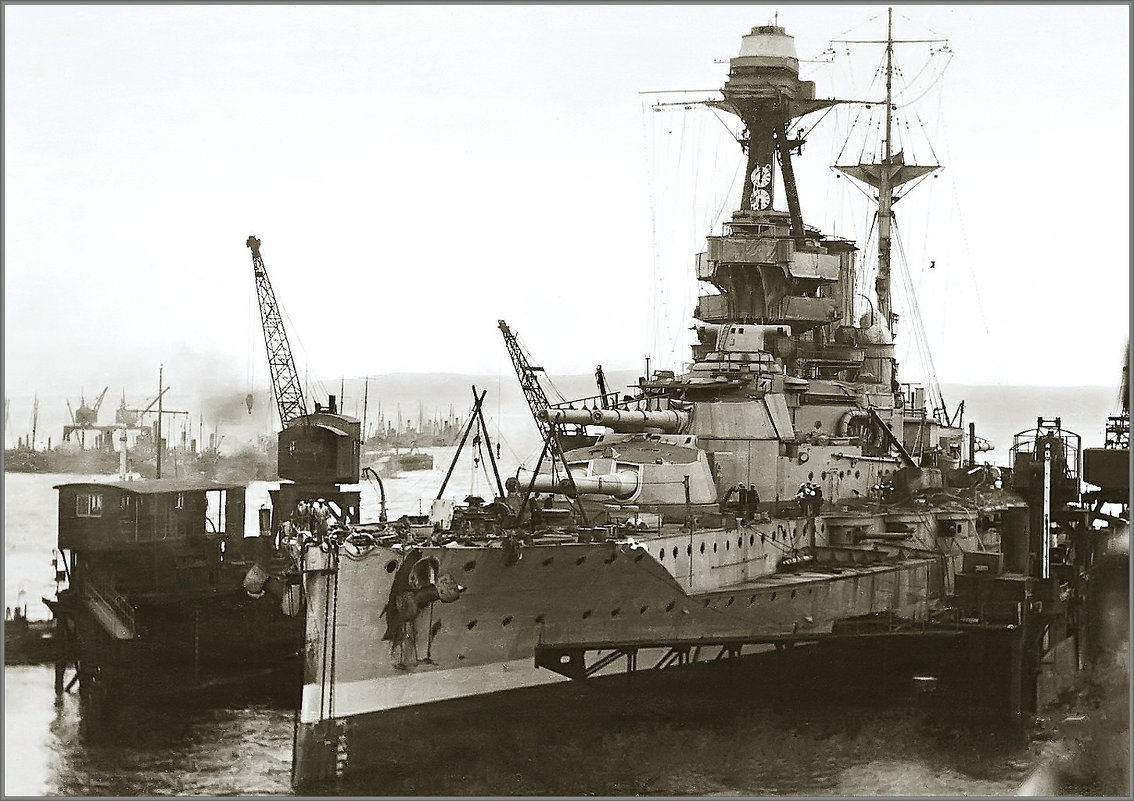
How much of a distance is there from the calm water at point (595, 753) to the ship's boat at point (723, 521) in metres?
0.95

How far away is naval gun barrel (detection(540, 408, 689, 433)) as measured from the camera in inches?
1023

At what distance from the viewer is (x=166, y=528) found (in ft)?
Result: 94.4

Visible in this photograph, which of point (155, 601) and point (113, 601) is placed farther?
point (113, 601)

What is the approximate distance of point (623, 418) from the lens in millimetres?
26625

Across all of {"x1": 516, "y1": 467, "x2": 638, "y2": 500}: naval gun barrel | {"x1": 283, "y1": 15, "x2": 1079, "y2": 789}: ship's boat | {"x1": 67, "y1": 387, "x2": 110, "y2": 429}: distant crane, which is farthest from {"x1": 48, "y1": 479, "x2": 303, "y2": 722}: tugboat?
{"x1": 283, "y1": 15, "x2": 1079, "y2": 789}: ship's boat

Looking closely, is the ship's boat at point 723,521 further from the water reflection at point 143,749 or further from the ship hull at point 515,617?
the water reflection at point 143,749

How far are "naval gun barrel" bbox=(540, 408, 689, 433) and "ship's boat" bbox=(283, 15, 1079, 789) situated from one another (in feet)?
0.14

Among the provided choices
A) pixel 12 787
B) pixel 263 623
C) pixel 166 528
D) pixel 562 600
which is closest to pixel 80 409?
pixel 166 528

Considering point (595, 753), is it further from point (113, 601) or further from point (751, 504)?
point (113, 601)

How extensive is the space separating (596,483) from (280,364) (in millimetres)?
10362

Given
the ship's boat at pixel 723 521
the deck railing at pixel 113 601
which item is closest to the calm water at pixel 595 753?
the ship's boat at pixel 723 521

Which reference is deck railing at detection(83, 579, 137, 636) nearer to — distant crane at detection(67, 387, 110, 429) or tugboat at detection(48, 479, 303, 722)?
tugboat at detection(48, 479, 303, 722)

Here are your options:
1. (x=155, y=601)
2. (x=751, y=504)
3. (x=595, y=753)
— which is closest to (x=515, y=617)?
(x=595, y=753)

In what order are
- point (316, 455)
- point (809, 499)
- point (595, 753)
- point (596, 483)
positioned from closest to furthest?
1. point (595, 753)
2. point (596, 483)
3. point (809, 499)
4. point (316, 455)
